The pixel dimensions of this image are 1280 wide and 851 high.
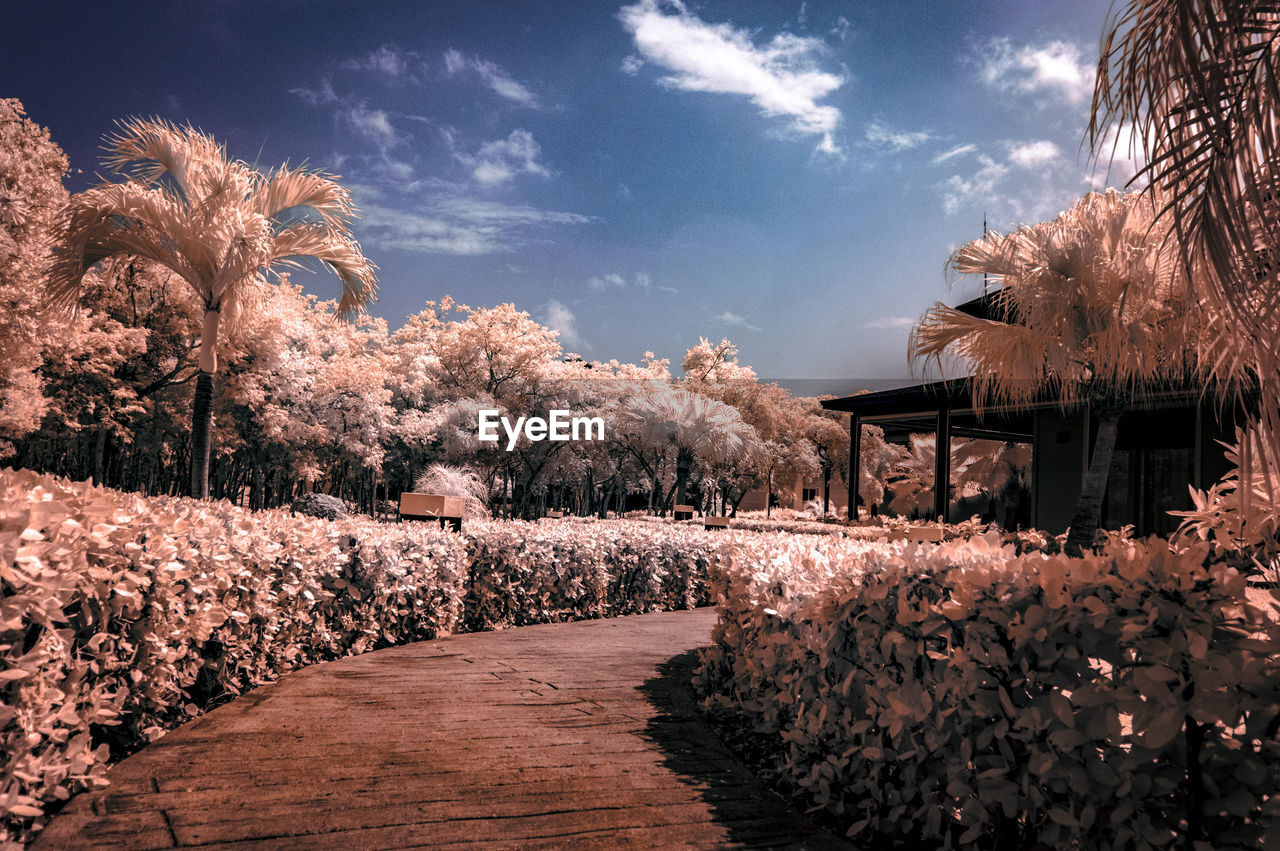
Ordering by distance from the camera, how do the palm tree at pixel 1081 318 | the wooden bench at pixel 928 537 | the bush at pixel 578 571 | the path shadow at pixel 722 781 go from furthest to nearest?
the palm tree at pixel 1081 318 < the bush at pixel 578 571 < the wooden bench at pixel 928 537 < the path shadow at pixel 722 781

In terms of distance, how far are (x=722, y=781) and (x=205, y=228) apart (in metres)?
9.79

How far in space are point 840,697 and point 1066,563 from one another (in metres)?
1.07

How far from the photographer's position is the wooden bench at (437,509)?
750 cm

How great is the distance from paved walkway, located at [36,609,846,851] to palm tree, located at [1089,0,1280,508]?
2191mm

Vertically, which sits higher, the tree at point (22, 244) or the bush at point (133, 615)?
the tree at point (22, 244)

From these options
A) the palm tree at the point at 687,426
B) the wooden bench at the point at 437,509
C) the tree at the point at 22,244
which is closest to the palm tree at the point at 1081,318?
the wooden bench at the point at 437,509

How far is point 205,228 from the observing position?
988cm

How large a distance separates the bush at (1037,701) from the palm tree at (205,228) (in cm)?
924

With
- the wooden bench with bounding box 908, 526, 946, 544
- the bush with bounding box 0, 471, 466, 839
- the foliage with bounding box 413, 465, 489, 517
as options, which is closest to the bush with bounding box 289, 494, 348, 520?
the foliage with bounding box 413, 465, 489, 517

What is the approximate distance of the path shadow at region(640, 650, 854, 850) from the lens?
2721mm

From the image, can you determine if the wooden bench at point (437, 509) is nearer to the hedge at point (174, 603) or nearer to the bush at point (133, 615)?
the hedge at point (174, 603)

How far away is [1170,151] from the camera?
252cm

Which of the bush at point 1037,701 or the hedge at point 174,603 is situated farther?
the hedge at point 174,603

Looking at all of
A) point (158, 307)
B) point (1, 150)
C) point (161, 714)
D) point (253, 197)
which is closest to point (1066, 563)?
point (161, 714)
